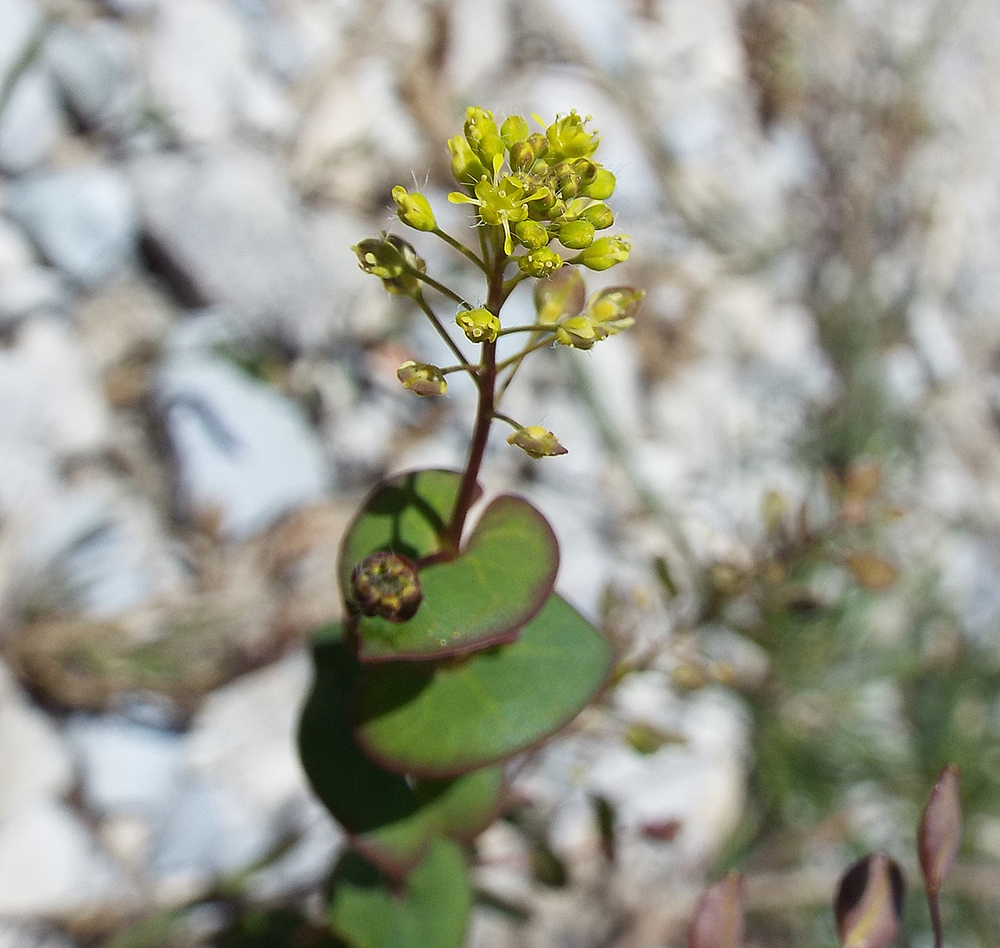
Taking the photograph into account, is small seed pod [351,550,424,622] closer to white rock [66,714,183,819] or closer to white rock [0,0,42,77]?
white rock [66,714,183,819]

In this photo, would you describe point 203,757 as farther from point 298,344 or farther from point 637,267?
point 637,267

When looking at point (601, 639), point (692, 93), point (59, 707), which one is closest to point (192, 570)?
point (59, 707)

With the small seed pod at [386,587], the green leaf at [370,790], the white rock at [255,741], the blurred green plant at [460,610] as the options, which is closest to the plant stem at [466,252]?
the blurred green plant at [460,610]

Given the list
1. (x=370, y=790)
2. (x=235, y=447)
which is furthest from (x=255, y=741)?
(x=370, y=790)

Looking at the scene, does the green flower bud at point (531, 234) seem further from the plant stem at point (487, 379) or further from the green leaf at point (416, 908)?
the green leaf at point (416, 908)

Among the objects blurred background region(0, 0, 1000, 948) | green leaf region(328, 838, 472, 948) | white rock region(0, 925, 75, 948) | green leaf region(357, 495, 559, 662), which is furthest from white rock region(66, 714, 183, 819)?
green leaf region(357, 495, 559, 662)
